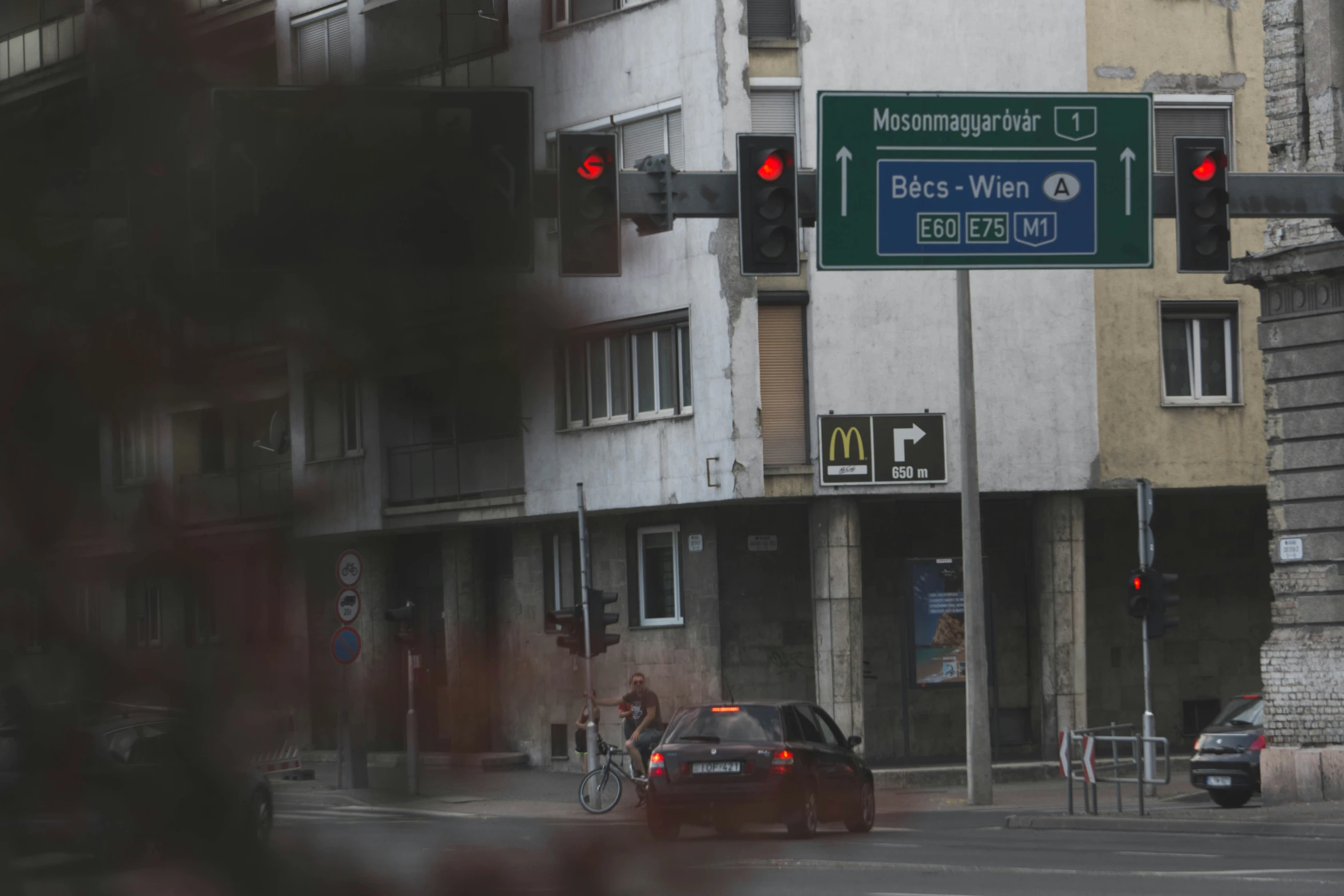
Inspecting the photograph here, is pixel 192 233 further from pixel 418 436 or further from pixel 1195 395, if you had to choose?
pixel 1195 395

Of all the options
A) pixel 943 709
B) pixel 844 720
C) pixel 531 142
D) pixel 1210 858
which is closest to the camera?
pixel 531 142

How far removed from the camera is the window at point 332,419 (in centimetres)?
155

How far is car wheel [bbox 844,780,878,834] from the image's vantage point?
2.22 meters

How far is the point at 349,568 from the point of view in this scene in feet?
5.74

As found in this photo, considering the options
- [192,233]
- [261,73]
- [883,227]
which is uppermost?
[883,227]

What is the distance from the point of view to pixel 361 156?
1.59 m

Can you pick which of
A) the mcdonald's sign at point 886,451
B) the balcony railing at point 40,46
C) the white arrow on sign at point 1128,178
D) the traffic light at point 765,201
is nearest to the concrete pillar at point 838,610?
the mcdonald's sign at point 886,451

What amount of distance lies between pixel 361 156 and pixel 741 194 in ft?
37.5

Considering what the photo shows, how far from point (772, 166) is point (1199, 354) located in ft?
51.4

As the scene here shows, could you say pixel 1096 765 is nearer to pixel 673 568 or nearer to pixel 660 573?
pixel 673 568

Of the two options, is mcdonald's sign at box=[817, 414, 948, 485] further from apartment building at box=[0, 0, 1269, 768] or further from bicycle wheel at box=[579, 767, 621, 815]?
bicycle wheel at box=[579, 767, 621, 815]

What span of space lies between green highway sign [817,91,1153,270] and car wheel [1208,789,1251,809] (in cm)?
854

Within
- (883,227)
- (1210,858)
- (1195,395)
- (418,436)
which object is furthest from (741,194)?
(1195,395)

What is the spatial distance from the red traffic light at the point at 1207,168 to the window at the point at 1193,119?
1332cm
